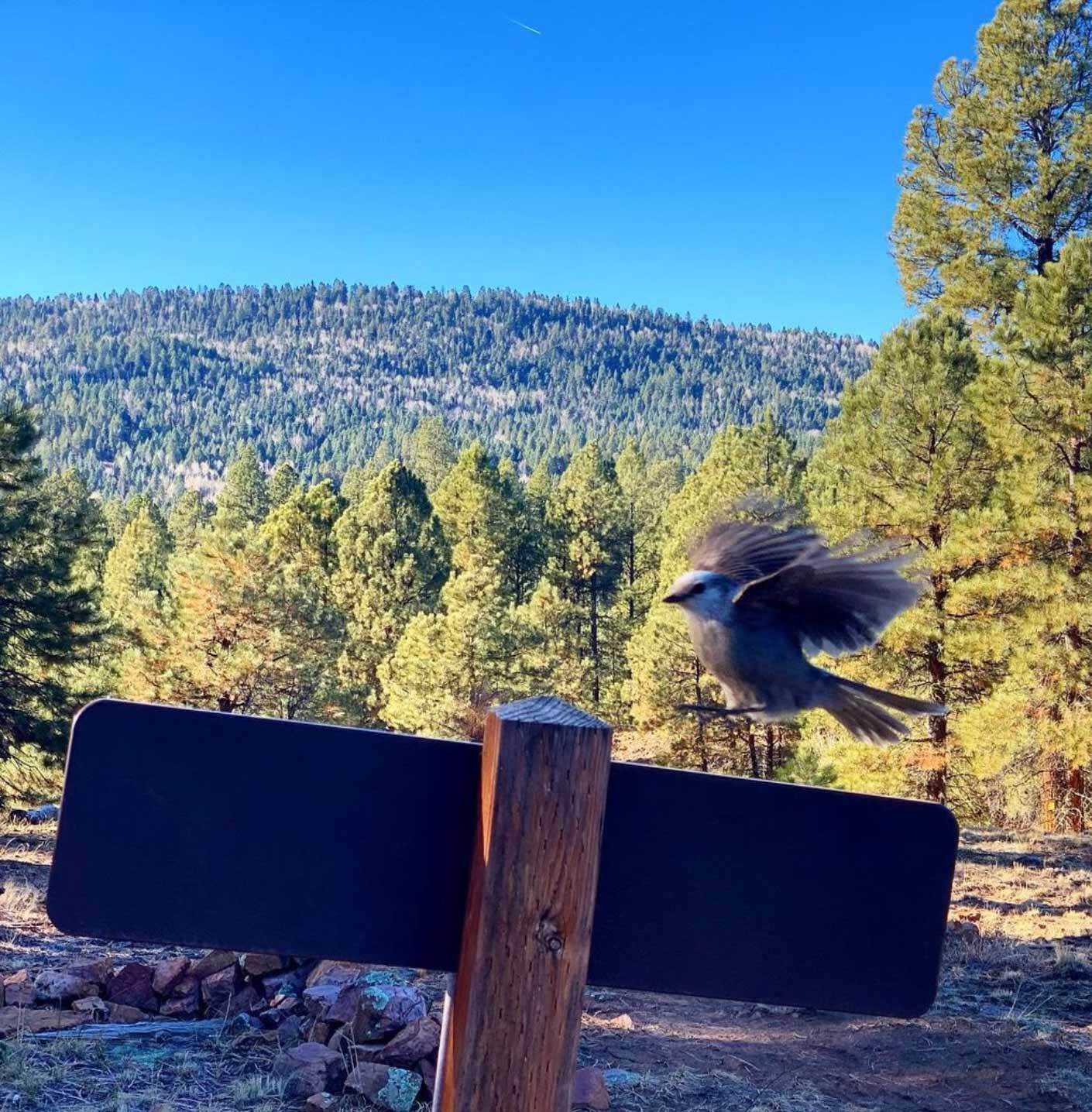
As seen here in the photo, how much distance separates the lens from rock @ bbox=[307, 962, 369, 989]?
4.80 meters

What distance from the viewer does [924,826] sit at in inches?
58.6

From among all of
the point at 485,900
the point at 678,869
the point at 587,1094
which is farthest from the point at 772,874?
the point at 587,1094

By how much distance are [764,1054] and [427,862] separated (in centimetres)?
437

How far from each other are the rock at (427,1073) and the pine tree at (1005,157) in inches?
526

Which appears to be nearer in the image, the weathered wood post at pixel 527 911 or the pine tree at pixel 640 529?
the weathered wood post at pixel 527 911

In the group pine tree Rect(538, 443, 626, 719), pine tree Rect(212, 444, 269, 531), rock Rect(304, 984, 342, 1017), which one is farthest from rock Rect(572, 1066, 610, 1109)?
pine tree Rect(212, 444, 269, 531)

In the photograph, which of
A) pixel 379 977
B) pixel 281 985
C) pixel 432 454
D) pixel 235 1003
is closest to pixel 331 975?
pixel 281 985

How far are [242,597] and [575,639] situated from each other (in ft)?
31.1

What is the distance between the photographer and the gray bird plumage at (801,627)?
2236 mm

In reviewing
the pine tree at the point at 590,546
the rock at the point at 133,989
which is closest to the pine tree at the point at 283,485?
the pine tree at the point at 590,546

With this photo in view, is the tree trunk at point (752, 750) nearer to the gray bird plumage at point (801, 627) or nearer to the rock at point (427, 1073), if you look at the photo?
the rock at point (427, 1073)

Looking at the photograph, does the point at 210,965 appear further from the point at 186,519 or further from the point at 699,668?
the point at 186,519

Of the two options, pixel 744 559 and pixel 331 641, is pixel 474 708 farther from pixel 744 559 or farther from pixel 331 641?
pixel 744 559

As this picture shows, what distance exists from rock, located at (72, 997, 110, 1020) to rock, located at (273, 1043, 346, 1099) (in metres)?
0.95
